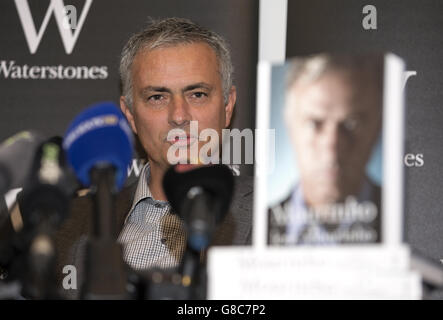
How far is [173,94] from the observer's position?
2.81 meters

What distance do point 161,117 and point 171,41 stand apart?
0.28 m

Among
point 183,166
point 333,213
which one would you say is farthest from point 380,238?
point 183,166

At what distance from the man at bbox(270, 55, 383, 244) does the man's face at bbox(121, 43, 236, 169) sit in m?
1.51

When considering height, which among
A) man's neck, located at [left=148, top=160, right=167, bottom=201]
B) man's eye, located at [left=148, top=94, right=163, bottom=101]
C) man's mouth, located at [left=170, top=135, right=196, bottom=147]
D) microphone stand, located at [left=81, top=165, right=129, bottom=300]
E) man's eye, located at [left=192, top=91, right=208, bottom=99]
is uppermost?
man's eye, located at [left=192, top=91, right=208, bottom=99]

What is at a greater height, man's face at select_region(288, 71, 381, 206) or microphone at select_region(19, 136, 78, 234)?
man's face at select_region(288, 71, 381, 206)

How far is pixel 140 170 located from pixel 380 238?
77.0 inches

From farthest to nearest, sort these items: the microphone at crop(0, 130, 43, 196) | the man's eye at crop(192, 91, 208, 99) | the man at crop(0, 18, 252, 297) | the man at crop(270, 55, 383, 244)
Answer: the man's eye at crop(192, 91, 208, 99)
the man at crop(0, 18, 252, 297)
the microphone at crop(0, 130, 43, 196)
the man at crop(270, 55, 383, 244)

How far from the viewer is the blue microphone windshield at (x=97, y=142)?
4.33 feet

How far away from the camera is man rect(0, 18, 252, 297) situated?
2725 millimetres

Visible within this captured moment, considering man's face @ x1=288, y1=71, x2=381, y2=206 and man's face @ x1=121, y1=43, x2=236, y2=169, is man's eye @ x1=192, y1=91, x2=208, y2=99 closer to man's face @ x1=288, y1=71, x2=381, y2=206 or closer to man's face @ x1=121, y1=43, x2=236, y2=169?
man's face @ x1=121, y1=43, x2=236, y2=169

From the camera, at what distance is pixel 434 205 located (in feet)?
9.35

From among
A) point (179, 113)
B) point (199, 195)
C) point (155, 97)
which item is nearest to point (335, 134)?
point (199, 195)

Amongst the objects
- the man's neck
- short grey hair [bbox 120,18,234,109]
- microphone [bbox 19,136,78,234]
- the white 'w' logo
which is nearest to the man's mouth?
the man's neck
